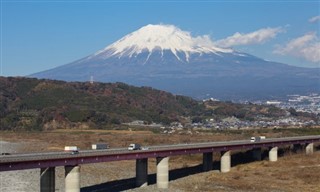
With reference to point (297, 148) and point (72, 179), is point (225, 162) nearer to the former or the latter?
point (72, 179)

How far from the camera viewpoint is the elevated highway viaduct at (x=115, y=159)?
61344mm

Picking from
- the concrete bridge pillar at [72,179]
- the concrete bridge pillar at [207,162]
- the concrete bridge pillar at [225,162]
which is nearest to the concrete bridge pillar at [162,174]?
the concrete bridge pillar at [72,179]

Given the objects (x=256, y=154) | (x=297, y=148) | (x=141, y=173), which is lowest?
(x=141, y=173)

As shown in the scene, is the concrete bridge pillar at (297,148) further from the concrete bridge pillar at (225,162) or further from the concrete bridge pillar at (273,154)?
the concrete bridge pillar at (225,162)

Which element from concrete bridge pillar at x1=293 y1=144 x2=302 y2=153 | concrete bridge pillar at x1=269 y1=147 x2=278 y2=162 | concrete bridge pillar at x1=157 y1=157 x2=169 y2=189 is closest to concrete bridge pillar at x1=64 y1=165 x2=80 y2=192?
concrete bridge pillar at x1=157 y1=157 x2=169 y2=189

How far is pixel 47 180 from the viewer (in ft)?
206

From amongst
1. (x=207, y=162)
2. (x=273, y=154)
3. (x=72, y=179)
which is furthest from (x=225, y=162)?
(x=72, y=179)

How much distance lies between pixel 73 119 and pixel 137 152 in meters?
120

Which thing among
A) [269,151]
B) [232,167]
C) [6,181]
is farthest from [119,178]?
[269,151]

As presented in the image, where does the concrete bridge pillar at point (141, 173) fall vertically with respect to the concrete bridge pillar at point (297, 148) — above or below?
below

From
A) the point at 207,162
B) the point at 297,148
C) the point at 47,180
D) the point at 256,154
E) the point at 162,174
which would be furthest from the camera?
the point at 297,148

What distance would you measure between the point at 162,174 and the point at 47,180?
666 inches

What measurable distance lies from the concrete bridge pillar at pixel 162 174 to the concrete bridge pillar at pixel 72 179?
41.5 feet

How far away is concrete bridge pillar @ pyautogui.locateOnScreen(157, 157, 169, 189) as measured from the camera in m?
74.6
